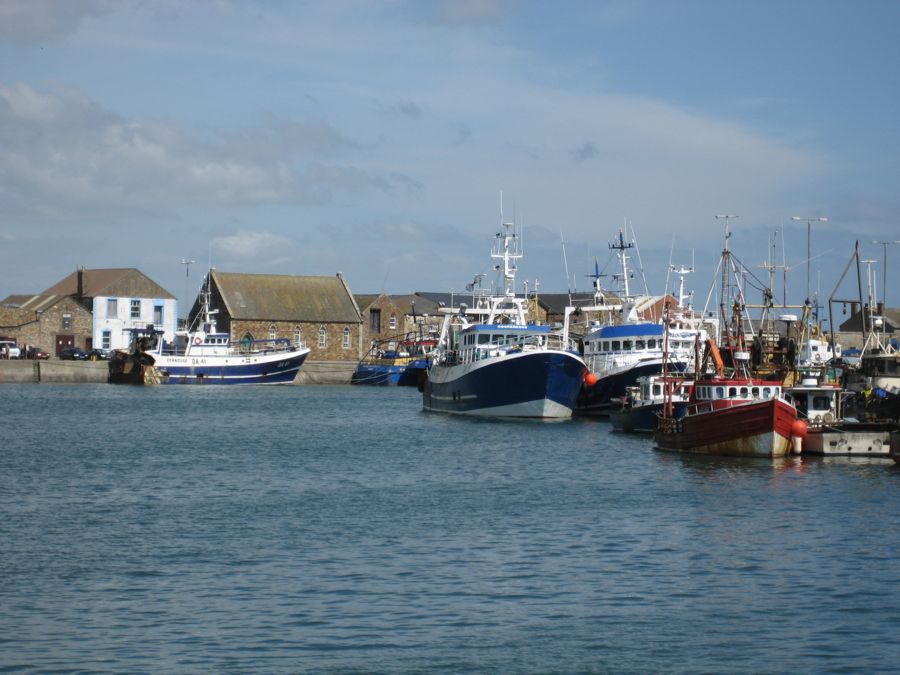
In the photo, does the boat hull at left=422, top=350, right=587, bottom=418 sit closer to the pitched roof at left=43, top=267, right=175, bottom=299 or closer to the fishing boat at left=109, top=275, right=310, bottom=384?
the fishing boat at left=109, top=275, right=310, bottom=384

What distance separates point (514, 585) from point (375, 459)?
22.5 meters

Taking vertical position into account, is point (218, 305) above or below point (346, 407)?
above

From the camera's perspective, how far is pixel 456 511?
32.6 meters

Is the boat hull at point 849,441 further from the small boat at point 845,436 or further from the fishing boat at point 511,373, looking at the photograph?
the fishing boat at point 511,373

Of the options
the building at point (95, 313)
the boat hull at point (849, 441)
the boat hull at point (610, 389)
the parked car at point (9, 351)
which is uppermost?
the building at point (95, 313)

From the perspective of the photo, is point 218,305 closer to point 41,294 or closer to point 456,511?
point 41,294

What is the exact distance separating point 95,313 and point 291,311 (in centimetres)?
1753

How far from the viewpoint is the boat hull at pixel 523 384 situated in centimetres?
6153

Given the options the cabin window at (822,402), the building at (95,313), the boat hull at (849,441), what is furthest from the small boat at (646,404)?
the building at (95,313)

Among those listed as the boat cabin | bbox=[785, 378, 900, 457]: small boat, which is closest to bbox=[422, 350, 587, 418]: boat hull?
the boat cabin

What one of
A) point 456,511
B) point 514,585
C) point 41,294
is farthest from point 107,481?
point 41,294

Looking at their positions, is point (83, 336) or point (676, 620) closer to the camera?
point (676, 620)

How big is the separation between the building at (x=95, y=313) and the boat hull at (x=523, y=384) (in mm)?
52833

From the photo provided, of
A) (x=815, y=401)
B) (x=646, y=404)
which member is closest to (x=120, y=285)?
(x=646, y=404)
